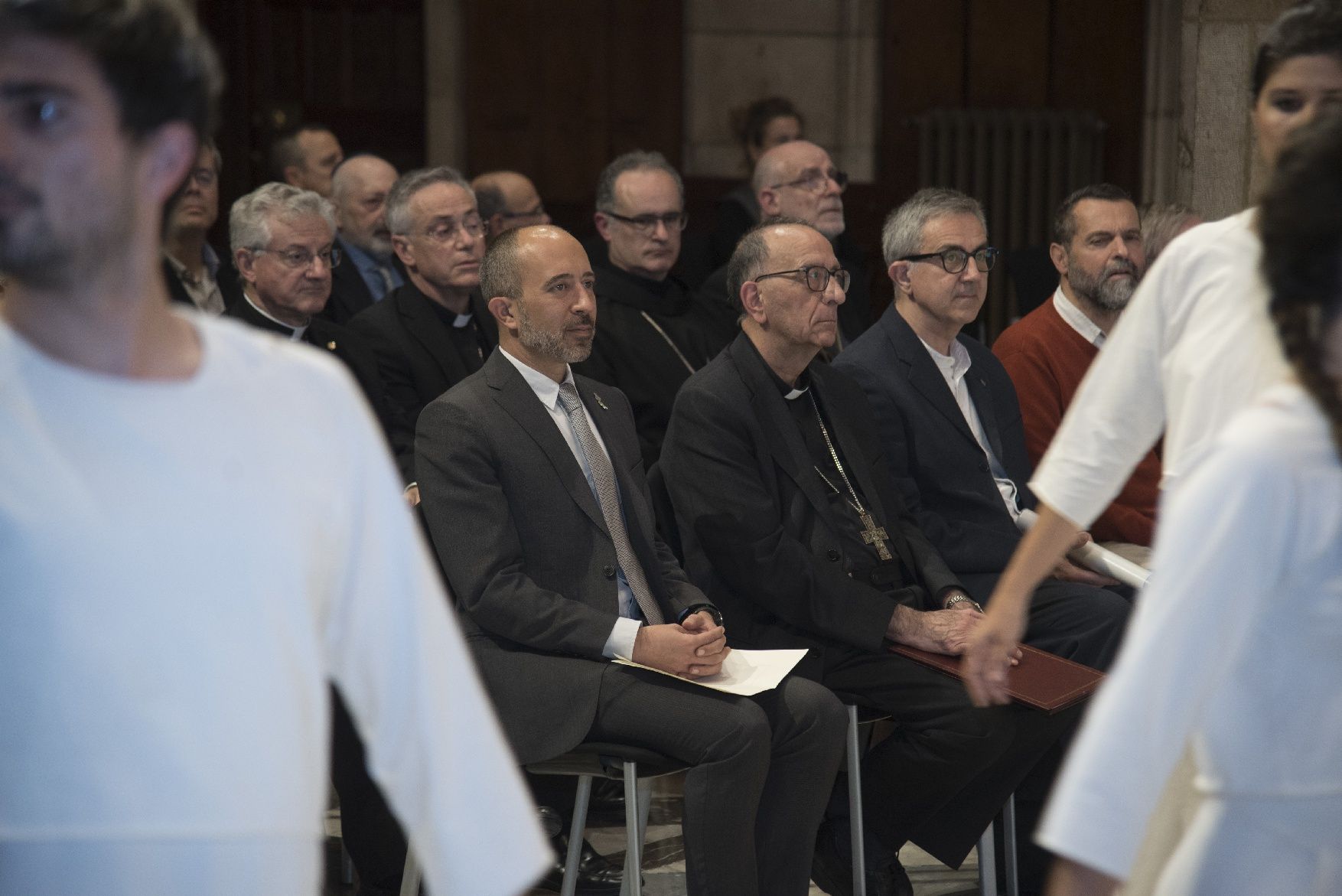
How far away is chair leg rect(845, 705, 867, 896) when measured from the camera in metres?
3.25

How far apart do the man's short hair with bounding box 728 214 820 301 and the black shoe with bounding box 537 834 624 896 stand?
142 centimetres

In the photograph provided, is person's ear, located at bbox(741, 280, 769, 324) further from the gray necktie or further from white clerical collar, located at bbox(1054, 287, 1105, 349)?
white clerical collar, located at bbox(1054, 287, 1105, 349)

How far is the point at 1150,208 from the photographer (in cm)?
502

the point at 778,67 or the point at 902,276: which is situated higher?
the point at 778,67

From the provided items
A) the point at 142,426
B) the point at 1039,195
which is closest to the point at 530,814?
the point at 142,426

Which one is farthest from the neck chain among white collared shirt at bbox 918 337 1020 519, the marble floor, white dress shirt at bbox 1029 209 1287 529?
white dress shirt at bbox 1029 209 1287 529

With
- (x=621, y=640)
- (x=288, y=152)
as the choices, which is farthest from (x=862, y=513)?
(x=288, y=152)

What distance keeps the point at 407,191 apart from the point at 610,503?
170 cm

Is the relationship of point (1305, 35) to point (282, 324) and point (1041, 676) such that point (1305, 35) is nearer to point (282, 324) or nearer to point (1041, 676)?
point (1041, 676)

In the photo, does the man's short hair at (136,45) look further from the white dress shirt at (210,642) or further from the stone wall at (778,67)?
the stone wall at (778,67)

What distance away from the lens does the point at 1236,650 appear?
51.4 inches

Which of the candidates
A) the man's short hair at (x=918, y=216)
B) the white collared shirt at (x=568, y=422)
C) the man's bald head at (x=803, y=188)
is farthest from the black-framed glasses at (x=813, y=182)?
the white collared shirt at (x=568, y=422)

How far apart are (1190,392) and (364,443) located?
940mm

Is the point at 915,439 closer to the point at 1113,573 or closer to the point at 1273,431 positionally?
the point at 1113,573
